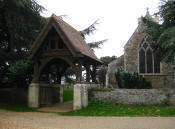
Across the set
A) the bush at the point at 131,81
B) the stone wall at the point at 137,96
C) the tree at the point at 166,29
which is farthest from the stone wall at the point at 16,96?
the tree at the point at 166,29

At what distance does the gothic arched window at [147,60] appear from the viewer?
25000 millimetres

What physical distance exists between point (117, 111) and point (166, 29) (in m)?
5.74

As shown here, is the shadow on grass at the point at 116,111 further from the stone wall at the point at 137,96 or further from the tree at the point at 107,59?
the tree at the point at 107,59

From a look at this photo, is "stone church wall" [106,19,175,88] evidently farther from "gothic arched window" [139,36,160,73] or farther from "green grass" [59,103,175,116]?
"green grass" [59,103,175,116]

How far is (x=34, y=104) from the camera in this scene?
1695cm

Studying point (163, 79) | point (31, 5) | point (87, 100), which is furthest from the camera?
point (163, 79)

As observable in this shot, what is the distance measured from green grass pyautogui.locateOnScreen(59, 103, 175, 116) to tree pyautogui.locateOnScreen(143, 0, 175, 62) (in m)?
3.18

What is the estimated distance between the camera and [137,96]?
16.8m

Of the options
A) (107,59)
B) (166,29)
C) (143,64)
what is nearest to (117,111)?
(166,29)

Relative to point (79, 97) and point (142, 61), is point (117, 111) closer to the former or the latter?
point (79, 97)

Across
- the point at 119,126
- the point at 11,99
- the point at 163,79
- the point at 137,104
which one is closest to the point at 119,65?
the point at 163,79

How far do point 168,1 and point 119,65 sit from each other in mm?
13329

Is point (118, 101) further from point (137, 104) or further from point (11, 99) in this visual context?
point (11, 99)

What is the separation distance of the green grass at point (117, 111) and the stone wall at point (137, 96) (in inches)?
25.8
